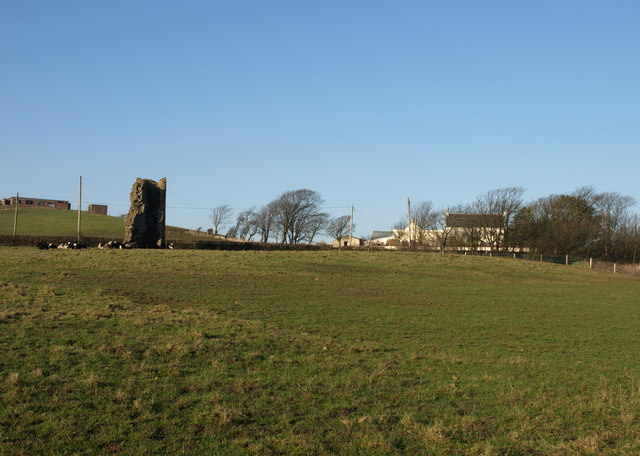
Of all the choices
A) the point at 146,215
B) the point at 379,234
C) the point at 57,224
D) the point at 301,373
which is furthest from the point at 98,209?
the point at 301,373

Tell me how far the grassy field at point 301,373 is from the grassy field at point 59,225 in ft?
173

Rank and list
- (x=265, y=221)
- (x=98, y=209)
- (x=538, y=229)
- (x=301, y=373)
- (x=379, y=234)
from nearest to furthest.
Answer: (x=301, y=373) < (x=538, y=229) < (x=265, y=221) < (x=98, y=209) < (x=379, y=234)

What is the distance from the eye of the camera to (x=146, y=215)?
43.4 meters

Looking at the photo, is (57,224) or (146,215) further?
(57,224)

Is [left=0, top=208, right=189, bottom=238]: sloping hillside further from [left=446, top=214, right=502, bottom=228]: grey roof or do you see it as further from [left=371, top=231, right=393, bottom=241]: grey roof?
[left=371, top=231, right=393, bottom=241]: grey roof

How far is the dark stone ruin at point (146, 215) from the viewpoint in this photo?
4250cm

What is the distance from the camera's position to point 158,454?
5918 millimetres

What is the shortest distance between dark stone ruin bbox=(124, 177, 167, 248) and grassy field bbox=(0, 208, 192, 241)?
23.0m

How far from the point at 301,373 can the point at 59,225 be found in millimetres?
83336

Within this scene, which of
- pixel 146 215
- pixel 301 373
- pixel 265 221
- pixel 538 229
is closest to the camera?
pixel 301 373

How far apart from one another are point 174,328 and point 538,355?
9.73m

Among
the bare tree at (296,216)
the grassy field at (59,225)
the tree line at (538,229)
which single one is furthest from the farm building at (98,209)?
the tree line at (538,229)

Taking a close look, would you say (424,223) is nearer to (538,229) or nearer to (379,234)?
(538,229)

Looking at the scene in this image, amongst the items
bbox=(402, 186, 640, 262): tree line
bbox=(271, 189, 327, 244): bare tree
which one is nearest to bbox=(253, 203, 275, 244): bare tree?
bbox=(271, 189, 327, 244): bare tree
